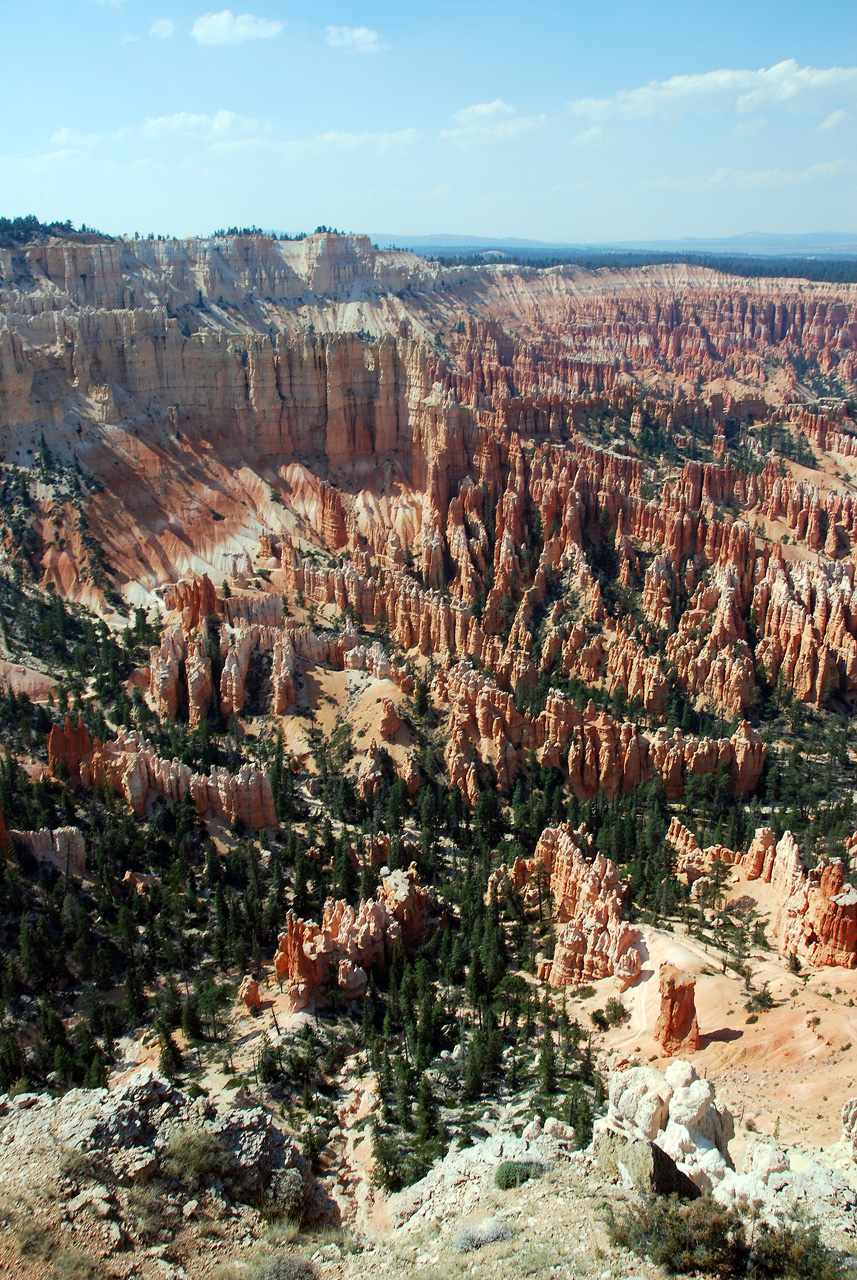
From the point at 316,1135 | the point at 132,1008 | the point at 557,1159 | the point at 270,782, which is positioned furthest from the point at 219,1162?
the point at 270,782

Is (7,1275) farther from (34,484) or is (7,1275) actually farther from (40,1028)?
(34,484)

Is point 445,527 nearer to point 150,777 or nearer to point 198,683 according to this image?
point 198,683

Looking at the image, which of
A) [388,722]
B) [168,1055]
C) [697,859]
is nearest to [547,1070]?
[168,1055]

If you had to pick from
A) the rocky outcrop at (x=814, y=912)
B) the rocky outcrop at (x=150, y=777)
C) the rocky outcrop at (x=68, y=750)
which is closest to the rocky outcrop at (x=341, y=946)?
the rocky outcrop at (x=150, y=777)

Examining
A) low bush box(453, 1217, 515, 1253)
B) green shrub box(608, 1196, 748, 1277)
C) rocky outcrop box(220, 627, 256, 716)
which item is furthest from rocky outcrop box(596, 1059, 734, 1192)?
rocky outcrop box(220, 627, 256, 716)

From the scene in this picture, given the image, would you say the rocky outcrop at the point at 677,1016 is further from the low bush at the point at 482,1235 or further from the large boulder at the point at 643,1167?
the low bush at the point at 482,1235

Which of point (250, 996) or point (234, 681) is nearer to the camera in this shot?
point (250, 996)

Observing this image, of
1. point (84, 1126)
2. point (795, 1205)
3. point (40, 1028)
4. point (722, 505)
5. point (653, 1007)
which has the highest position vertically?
point (722, 505)
